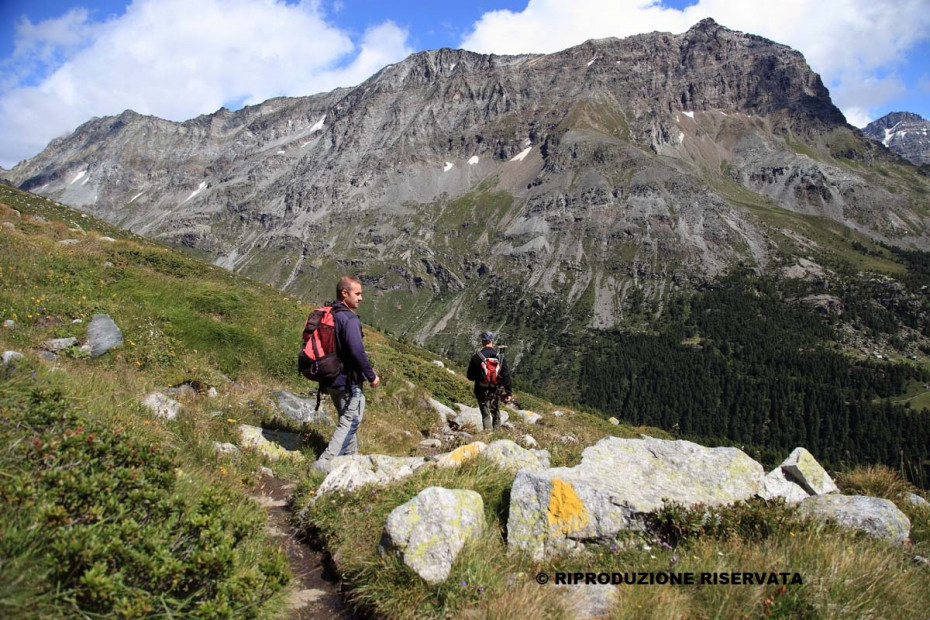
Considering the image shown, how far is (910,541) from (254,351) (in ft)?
45.7

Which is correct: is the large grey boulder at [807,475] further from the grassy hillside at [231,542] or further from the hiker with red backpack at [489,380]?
the hiker with red backpack at [489,380]

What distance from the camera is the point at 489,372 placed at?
13594mm

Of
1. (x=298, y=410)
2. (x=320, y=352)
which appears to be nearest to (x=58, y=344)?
(x=298, y=410)

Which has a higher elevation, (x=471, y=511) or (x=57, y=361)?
(x=57, y=361)

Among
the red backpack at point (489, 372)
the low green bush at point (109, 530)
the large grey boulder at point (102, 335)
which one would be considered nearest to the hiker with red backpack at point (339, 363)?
the low green bush at point (109, 530)

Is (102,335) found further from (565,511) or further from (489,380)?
(565,511)

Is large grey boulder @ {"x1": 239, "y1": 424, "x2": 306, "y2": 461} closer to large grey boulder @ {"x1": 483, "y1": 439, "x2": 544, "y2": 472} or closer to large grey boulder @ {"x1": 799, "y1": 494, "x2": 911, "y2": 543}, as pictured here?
large grey boulder @ {"x1": 483, "y1": 439, "x2": 544, "y2": 472}

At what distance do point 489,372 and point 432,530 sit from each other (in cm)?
872

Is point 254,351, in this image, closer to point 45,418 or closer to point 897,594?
point 45,418

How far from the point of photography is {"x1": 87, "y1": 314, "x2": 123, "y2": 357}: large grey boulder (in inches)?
409

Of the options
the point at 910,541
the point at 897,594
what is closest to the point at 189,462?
the point at 897,594

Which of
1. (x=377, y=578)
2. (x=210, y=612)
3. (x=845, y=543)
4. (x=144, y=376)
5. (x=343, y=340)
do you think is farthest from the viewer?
(x=144, y=376)

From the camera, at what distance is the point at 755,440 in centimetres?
19800

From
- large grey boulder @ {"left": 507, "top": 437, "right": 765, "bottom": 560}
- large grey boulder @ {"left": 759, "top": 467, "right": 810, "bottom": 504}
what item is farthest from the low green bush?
large grey boulder @ {"left": 759, "top": 467, "right": 810, "bottom": 504}
